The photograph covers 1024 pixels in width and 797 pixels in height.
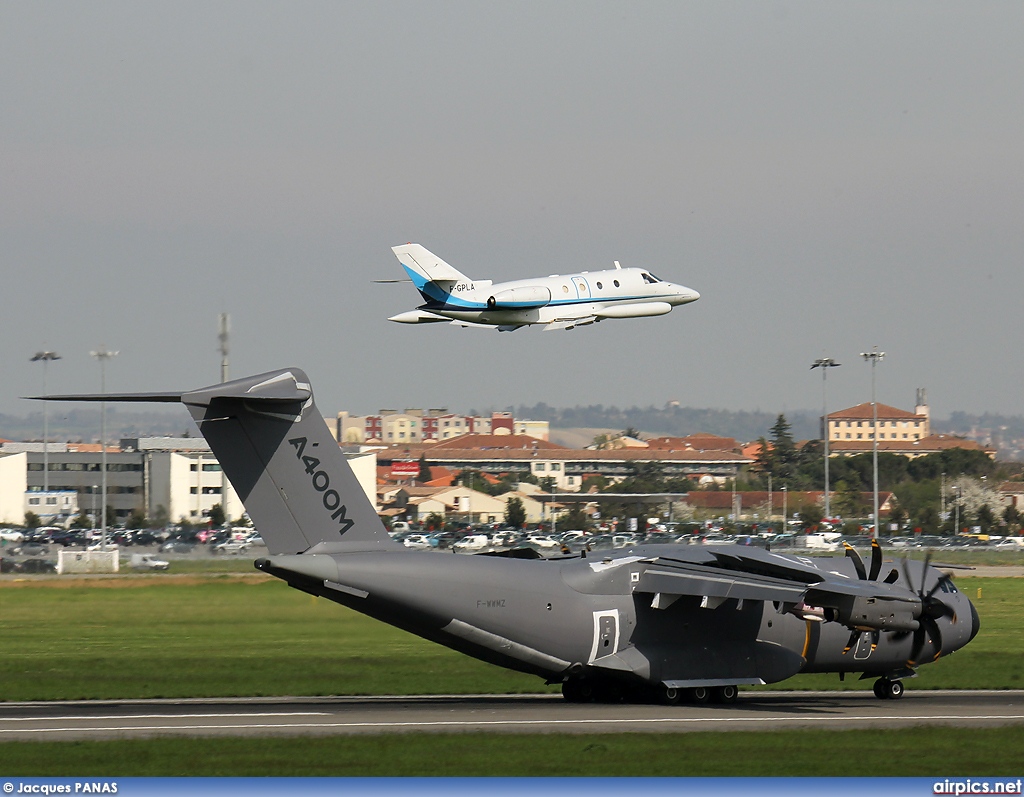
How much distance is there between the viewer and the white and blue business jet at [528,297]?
1478 inches

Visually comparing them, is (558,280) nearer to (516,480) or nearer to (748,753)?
(748,753)

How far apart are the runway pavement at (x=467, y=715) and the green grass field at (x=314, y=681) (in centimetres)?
116

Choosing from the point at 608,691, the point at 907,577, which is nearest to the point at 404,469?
the point at 608,691

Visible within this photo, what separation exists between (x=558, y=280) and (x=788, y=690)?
14.7 m

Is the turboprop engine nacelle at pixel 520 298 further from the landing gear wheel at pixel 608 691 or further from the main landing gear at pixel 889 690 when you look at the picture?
the main landing gear at pixel 889 690

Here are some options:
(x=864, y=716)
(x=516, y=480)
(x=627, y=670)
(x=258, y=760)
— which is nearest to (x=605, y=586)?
(x=627, y=670)

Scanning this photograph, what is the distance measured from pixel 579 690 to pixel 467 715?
3.11 meters

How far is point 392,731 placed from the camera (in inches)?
845

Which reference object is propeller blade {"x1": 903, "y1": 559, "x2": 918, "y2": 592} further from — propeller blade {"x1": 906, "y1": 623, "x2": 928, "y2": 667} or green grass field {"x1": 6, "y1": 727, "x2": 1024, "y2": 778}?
green grass field {"x1": 6, "y1": 727, "x2": 1024, "y2": 778}

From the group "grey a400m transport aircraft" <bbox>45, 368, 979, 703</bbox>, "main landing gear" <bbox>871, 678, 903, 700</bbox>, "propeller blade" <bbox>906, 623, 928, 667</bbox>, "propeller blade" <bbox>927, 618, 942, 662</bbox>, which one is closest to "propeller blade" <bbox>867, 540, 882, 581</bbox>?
"grey a400m transport aircraft" <bbox>45, 368, 979, 703</bbox>

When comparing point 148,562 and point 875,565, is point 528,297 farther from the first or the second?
point 148,562

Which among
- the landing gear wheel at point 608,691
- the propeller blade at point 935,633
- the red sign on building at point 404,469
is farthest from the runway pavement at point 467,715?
the red sign on building at point 404,469

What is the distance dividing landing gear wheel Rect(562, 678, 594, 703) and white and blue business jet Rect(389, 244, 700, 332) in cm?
1299

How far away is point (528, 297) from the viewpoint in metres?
37.9
